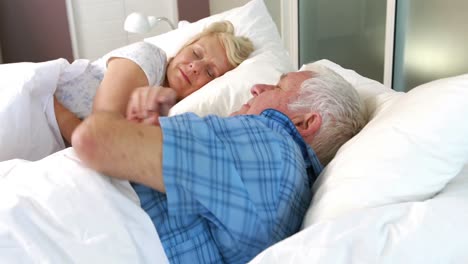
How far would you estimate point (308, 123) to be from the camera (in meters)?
1.19

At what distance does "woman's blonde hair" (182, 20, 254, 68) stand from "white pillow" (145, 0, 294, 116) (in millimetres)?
30

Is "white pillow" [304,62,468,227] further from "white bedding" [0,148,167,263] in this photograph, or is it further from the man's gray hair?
"white bedding" [0,148,167,263]

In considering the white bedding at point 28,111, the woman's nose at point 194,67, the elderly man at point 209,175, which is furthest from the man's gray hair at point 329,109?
→ the white bedding at point 28,111

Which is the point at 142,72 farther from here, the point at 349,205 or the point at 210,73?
the point at 349,205

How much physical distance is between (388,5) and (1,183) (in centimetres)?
209

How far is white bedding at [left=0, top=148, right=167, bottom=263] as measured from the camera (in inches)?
33.2

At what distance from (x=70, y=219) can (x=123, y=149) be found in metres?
0.14

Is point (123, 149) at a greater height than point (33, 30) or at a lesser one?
greater

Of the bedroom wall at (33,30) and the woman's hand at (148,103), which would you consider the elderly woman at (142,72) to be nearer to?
the woman's hand at (148,103)

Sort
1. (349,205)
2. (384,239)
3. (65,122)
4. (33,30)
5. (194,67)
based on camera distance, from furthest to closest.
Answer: (33,30) → (194,67) → (65,122) → (349,205) → (384,239)

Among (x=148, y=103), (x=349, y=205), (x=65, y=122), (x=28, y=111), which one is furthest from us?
(x=65, y=122)

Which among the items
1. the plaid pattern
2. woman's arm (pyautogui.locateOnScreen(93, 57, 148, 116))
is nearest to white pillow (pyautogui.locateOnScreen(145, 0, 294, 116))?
woman's arm (pyautogui.locateOnScreen(93, 57, 148, 116))

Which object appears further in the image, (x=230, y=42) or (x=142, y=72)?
(x=230, y=42)

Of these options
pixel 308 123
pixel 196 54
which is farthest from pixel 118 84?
pixel 308 123
